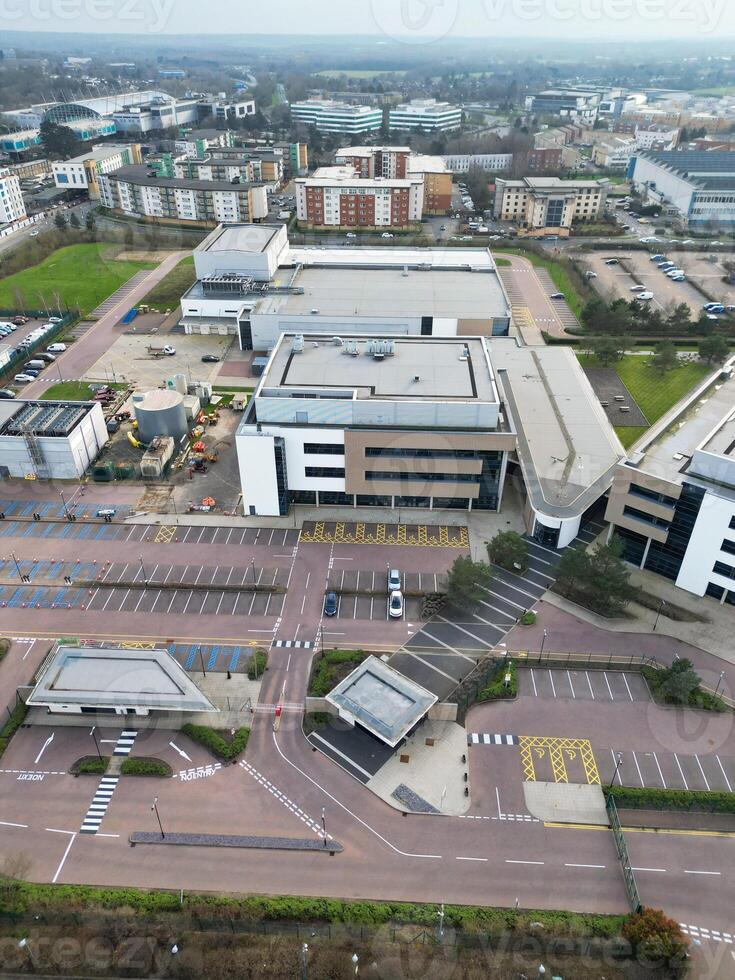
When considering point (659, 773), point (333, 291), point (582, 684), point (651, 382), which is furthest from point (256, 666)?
point (651, 382)

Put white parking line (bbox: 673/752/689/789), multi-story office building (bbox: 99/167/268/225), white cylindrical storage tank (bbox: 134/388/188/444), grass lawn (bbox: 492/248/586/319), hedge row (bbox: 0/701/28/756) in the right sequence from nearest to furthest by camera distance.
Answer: white parking line (bbox: 673/752/689/789) < hedge row (bbox: 0/701/28/756) < white cylindrical storage tank (bbox: 134/388/188/444) < grass lawn (bbox: 492/248/586/319) < multi-story office building (bbox: 99/167/268/225)

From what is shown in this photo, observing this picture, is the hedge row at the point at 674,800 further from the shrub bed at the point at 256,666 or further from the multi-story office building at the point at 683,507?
the shrub bed at the point at 256,666

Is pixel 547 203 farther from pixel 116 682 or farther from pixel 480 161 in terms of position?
pixel 116 682

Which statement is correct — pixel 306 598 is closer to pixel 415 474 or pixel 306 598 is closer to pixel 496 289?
pixel 415 474

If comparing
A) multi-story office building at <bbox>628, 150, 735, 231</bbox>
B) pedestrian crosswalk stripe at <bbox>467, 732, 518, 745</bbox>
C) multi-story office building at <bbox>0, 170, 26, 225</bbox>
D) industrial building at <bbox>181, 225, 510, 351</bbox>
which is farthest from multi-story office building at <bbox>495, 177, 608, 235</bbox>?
pedestrian crosswalk stripe at <bbox>467, 732, 518, 745</bbox>

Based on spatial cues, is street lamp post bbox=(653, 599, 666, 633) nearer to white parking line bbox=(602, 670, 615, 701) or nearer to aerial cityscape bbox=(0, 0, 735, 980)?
aerial cityscape bbox=(0, 0, 735, 980)

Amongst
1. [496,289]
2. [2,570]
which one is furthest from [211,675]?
[496,289]
